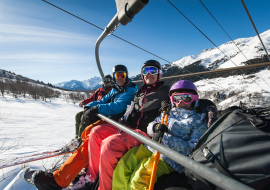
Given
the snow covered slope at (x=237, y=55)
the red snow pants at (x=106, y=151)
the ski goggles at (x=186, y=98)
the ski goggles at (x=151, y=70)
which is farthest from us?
the snow covered slope at (x=237, y=55)

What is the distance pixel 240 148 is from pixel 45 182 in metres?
2.29

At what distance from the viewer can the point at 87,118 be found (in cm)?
251

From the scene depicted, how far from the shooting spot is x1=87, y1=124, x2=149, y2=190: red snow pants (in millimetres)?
1470

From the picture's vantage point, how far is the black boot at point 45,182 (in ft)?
5.66

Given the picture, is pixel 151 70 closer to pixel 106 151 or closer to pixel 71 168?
pixel 106 151

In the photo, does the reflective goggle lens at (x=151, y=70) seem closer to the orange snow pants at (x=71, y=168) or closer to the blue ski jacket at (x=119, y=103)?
the blue ski jacket at (x=119, y=103)

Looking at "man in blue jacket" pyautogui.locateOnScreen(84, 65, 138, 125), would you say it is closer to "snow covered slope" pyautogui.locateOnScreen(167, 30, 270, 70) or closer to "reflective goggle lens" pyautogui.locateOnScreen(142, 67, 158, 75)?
"reflective goggle lens" pyautogui.locateOnScreen(142, 67, 158, 75)

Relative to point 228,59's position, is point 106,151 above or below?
below

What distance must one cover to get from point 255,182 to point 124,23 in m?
2.78

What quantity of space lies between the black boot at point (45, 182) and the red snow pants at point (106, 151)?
491mm

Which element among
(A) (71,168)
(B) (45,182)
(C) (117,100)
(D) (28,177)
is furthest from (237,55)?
(D) (28,177)

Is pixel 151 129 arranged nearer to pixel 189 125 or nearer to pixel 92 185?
pixel 189 125

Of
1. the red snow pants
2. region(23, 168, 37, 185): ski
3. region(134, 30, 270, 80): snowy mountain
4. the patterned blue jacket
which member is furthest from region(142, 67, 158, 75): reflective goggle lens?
region(134, 30, 270, 80): snowy mountain

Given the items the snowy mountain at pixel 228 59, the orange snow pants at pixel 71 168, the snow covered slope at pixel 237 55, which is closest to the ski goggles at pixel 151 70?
the orange snow pants at pixel 71 168
